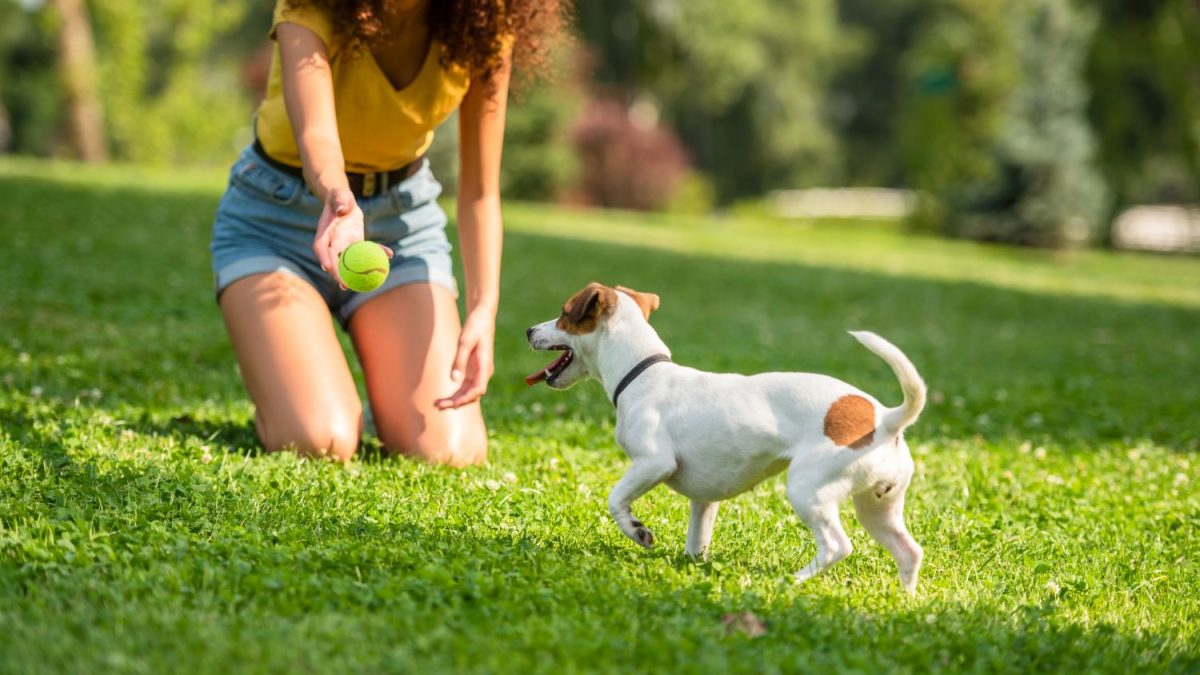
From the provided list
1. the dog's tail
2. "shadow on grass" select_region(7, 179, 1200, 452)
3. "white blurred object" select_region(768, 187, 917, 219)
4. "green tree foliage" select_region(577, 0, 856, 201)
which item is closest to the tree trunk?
"shadow on grass" select_region(7, 179, 1200, 452)

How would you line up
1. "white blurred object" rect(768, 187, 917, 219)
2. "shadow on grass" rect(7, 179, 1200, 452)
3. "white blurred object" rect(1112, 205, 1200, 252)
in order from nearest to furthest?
1. "shadow on grass" rect(7, 179, 1200, 452)
2. "white blurred object" rect(1112, 205, 1200, 252)
3. "white blurred object" rect(768, 187, 917, 219)

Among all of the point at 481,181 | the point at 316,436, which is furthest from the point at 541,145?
the point at 316,436

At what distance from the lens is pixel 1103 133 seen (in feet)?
55.4

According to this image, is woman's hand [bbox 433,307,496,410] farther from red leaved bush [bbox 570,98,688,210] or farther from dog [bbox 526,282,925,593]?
red leaved bush [bbox 570,98,688,210]

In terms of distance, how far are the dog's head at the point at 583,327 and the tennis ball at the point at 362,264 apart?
1.99 ft

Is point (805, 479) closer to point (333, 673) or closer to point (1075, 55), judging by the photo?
point (333, 673)

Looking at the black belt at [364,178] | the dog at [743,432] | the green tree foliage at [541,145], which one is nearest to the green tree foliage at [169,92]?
the green tree foliage at [541,145]

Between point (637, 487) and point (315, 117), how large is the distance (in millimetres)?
2018

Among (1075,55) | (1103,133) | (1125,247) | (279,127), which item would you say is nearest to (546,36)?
(279,127)

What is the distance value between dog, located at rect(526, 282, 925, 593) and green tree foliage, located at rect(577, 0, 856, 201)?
2959 centimetres

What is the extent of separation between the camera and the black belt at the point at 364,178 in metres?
5.51

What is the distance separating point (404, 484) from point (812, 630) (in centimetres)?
198

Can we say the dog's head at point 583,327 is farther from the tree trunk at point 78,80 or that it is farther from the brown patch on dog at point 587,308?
the tree trunk at point 78,80

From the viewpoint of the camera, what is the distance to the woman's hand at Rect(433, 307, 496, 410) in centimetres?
470
